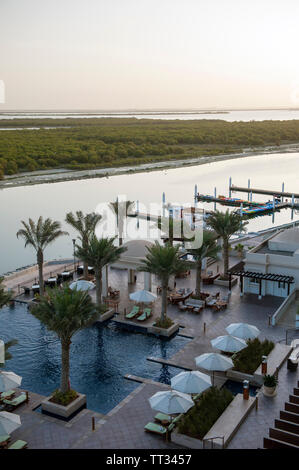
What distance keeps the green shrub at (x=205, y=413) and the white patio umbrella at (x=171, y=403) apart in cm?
55

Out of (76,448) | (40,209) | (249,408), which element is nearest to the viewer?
(76,448)

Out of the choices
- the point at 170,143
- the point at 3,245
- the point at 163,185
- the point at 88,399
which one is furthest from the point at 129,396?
the point at 170,143

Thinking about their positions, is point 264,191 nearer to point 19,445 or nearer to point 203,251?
point 203,251

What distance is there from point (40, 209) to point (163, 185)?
85.3 feet

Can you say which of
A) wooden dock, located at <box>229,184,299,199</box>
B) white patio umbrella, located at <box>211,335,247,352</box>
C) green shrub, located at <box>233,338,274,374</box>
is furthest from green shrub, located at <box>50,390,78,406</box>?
wooden dock, located at <box>229,184,299,199</box>

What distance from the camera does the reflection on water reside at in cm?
4569

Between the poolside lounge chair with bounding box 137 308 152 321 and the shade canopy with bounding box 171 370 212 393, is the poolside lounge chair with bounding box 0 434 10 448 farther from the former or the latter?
the poolside lounge chair with bounding box 137 308 152 321

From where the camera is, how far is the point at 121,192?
73375mm

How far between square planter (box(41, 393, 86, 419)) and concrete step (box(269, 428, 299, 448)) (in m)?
7.04

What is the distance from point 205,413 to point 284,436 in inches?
117

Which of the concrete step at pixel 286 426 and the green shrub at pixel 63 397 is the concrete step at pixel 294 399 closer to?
the concrete step at pixel 286 426

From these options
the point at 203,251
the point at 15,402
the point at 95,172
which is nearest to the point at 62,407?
the point at 15,402

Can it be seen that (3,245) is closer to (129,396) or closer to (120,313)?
(120,313)
